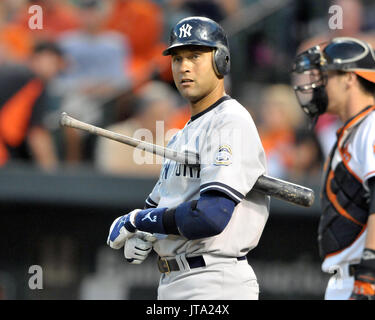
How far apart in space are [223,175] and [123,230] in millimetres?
599

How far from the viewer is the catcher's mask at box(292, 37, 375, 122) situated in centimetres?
396

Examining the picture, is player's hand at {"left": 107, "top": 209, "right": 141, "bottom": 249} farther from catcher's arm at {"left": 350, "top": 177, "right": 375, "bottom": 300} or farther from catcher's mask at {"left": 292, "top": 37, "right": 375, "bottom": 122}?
catcher's mask at {"left": 292, "top": 37, "right": 375, "bottom": 122}

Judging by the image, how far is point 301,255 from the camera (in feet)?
22.6

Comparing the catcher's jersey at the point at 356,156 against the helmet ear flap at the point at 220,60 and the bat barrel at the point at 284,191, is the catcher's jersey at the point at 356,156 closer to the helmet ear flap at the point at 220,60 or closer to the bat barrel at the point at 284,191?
the bat barrel at the point at 284,191

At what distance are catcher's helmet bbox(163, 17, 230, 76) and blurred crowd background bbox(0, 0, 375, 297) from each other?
346 cm

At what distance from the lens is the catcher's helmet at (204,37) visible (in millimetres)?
3400

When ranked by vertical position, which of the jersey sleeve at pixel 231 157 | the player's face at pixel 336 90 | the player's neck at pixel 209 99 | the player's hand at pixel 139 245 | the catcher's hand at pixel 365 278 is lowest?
the catcher's hand at pixel 365 278

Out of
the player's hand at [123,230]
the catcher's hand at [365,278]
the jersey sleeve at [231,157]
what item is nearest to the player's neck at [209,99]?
the jersey sleeve at [231,157]

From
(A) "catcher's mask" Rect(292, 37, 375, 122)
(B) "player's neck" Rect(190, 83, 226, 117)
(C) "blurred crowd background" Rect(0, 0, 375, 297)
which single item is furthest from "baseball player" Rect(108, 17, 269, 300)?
(C) "blurred crowd background" Rect(0, 0, 375, 297)

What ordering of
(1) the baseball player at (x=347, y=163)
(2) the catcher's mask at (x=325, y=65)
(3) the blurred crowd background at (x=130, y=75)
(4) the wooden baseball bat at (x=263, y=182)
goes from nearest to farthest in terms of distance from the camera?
(4) the wooden baseball bat at (x=263, y=182) → (1) the baseball player at (x=347, y=163) → (2) the catcher's mask at (x=325, y=65) → (3) the blurred crowd background at (x=130, y=75)

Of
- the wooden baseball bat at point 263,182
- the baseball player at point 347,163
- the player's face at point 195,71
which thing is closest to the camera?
the wooden baseball bat at point 263,182

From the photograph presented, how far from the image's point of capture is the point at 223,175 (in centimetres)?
319
